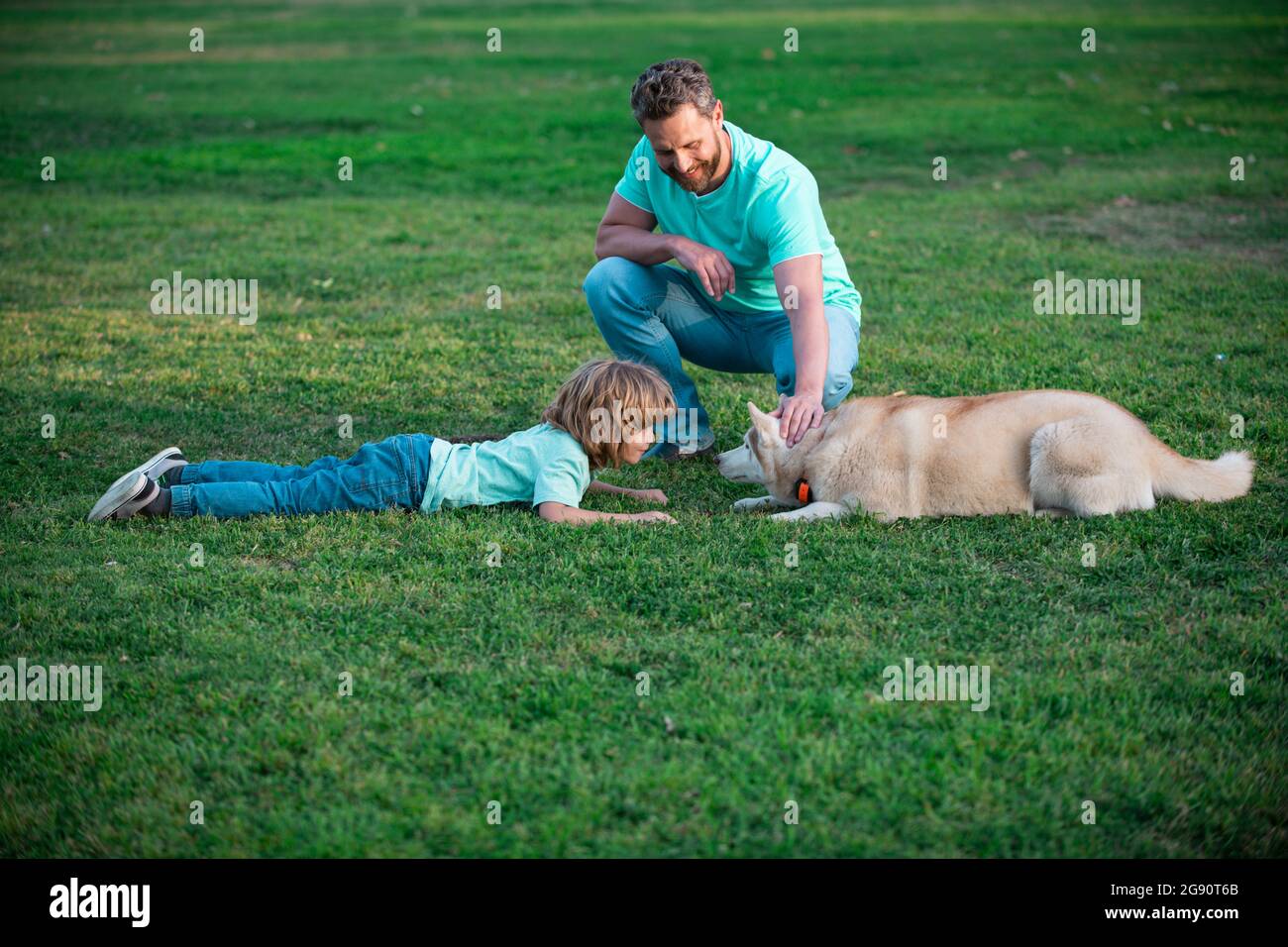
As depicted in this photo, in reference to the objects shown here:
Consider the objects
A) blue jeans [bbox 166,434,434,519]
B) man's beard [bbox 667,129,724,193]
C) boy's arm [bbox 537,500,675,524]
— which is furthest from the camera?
man's beard [bbox 667,129,724,193]

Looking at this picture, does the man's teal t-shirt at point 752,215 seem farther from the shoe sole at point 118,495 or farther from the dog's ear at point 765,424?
the shoe sole at point 118,495

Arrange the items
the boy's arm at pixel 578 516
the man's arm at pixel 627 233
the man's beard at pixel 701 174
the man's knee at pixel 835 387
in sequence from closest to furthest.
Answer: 1. the boy's arm at pixel 578 516
2. the man's beard at pixel 701 174
3. the man's knee at pixel 835 387
4. the man's arm at pixel 627 233

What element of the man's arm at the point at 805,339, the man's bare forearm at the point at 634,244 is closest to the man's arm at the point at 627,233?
the man's bare forearm at the point at 634,244

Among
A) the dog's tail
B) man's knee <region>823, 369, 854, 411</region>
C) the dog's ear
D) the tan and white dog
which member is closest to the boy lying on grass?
the dog's ear

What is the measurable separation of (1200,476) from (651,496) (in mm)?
2490

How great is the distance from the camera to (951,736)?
3.66m

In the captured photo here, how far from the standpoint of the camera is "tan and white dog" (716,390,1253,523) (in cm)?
513

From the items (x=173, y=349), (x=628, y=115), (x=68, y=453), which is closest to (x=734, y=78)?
(x=628, y=115)

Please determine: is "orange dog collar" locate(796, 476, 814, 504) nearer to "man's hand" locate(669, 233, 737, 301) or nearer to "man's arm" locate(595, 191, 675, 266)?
"man's hand" locate(669, 233, 737, 301)

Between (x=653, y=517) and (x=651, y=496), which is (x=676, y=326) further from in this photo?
(x=653, y=517)

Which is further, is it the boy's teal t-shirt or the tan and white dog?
the boy's teal t-shirt

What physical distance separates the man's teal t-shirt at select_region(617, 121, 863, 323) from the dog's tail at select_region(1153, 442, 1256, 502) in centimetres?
170

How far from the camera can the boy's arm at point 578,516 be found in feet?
17.5

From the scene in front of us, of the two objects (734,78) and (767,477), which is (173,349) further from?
(734,78)
